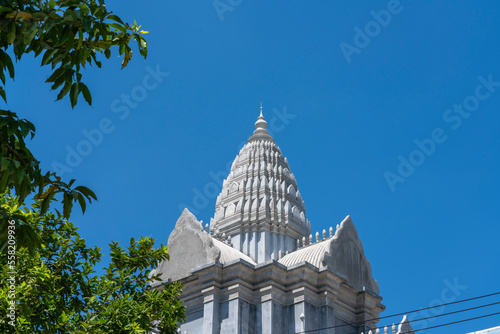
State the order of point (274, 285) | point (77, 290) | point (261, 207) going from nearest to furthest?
point (77, 290) < point (274, 285) < point (261, 207)

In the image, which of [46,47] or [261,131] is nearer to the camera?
[46,47]

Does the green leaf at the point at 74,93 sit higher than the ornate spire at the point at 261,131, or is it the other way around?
the ornate spire at the point at 261,131

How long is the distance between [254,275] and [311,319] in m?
2.77

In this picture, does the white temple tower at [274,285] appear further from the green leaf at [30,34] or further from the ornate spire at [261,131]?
the green leaf at [30,34]

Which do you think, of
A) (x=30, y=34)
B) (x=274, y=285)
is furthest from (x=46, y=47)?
(x=274, y=285)

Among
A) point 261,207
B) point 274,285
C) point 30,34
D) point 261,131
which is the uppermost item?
point 261,131

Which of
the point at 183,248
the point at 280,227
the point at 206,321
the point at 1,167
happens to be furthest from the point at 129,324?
the point at 280,227

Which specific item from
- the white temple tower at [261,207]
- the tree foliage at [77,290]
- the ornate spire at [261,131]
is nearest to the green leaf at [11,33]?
the tree foliage at [77,290]

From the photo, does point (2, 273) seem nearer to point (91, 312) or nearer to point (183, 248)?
point (91, 312)

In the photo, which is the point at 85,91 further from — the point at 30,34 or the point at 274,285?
the point at 274,285

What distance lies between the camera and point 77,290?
47.5 feet

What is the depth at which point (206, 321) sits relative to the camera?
2667 cm

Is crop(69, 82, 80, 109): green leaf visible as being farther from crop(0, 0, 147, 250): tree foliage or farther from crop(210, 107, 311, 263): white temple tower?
crop(210, 107, 311, 263): white temple tower

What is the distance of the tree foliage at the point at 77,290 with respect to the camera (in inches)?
511
